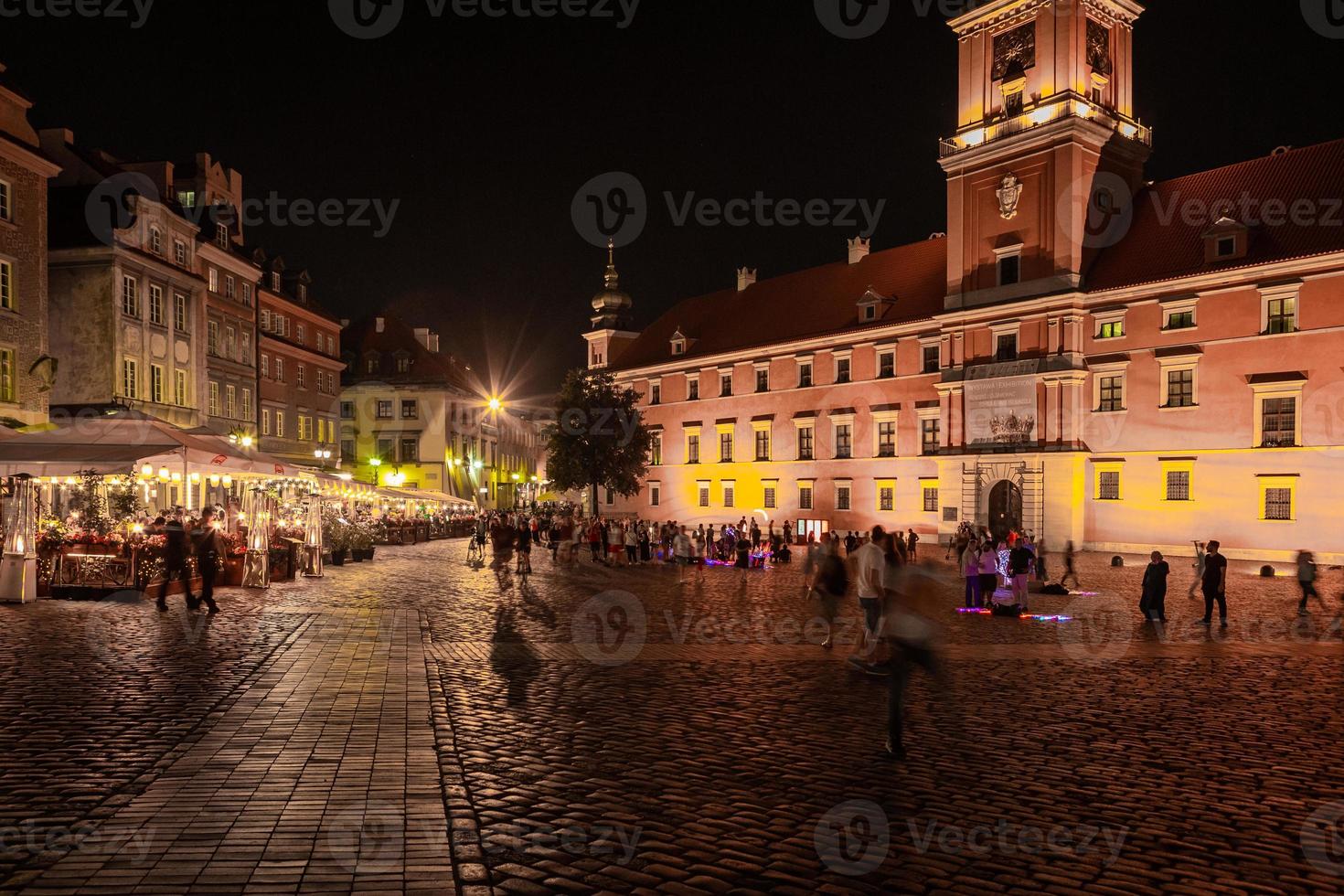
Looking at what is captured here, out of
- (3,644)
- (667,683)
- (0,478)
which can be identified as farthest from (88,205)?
(667,683)

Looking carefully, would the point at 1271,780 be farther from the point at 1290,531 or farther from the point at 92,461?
the point at 1290,531

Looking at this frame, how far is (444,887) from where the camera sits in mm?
5109

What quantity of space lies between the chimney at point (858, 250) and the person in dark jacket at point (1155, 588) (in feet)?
144

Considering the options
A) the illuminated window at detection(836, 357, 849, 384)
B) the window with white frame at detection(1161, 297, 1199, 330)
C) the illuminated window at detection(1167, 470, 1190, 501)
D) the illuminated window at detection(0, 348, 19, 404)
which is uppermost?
the window with white frame at detection(1161, 297, 1199, 330)

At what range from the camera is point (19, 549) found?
59.9ft

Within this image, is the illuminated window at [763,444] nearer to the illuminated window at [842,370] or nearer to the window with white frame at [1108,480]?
the illuminated window at [842,370]

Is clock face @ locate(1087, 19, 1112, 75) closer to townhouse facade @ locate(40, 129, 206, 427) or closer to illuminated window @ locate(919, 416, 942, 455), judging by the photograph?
illuminated window @ locate(919, 416, 942, 455)

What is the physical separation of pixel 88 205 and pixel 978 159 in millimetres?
37852

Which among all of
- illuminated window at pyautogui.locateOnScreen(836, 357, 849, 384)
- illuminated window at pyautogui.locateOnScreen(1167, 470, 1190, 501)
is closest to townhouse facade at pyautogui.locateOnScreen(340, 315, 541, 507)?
illuminated window at pyautogui.locateOnScreen(836, 357, 849, 384)

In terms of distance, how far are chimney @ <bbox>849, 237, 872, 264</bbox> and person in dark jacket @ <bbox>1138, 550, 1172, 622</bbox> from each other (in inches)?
1727

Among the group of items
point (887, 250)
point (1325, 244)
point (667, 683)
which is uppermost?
point (887, 250)

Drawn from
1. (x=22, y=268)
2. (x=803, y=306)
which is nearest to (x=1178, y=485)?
(x=803, y=306)

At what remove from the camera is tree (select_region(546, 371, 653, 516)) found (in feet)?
189

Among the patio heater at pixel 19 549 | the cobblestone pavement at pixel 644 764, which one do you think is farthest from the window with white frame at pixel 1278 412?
the patio heater at pixel 19 549
